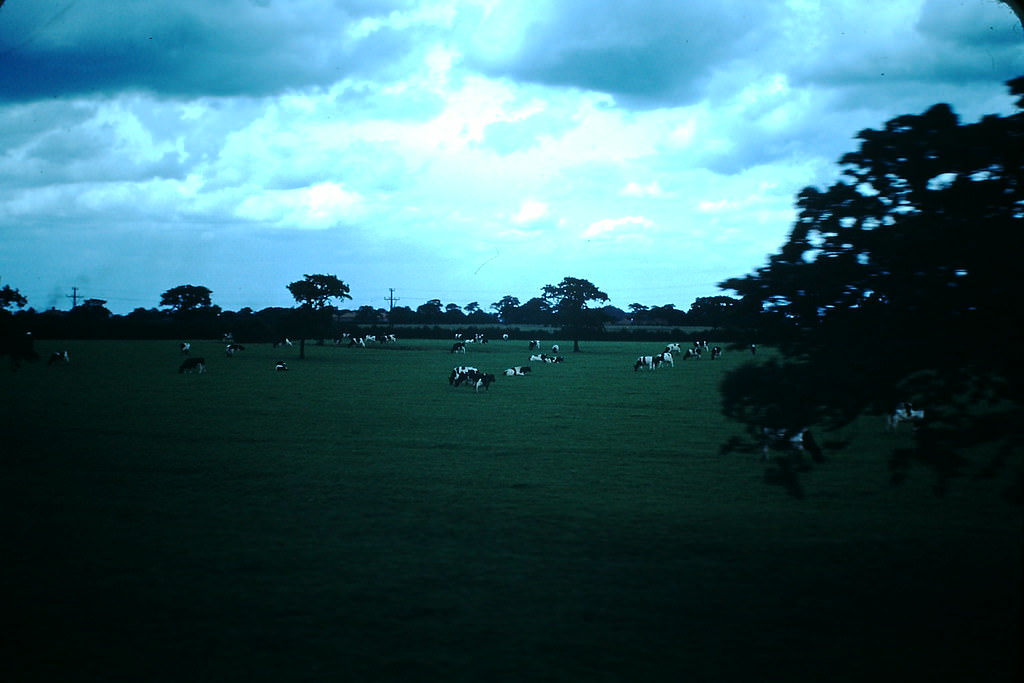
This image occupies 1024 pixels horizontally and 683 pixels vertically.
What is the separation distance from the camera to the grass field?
19.9 ft

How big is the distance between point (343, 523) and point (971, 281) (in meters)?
7.20

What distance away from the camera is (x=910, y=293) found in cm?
729

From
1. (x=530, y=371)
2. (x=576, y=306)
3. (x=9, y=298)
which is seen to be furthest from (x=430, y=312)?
(x=9, y=298)

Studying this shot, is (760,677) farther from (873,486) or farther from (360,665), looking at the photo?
(873,486)

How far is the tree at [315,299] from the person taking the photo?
52.4 m

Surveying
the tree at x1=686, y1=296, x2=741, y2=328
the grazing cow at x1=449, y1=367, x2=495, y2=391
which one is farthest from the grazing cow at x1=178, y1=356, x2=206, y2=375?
the tree at x1=686, y1=296, x2=741, y2=328

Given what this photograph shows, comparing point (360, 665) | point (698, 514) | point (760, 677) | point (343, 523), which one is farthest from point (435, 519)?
point (760, 677)

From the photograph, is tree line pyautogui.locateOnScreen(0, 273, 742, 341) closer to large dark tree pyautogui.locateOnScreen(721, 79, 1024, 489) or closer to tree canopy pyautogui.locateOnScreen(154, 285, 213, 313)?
tree canopy pyautogui.locateOnScreen(154, 285, 213, 313)

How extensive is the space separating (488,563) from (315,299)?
47.7 m

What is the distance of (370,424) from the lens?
64.8 feet

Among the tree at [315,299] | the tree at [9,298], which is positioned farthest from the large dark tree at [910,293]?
the tree at [315,299]

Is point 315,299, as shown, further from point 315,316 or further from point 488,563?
point 488,563

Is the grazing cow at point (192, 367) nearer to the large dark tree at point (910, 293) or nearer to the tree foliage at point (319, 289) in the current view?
the tree foliage at point (319, 289)

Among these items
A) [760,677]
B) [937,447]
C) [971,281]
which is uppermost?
[971,281]
